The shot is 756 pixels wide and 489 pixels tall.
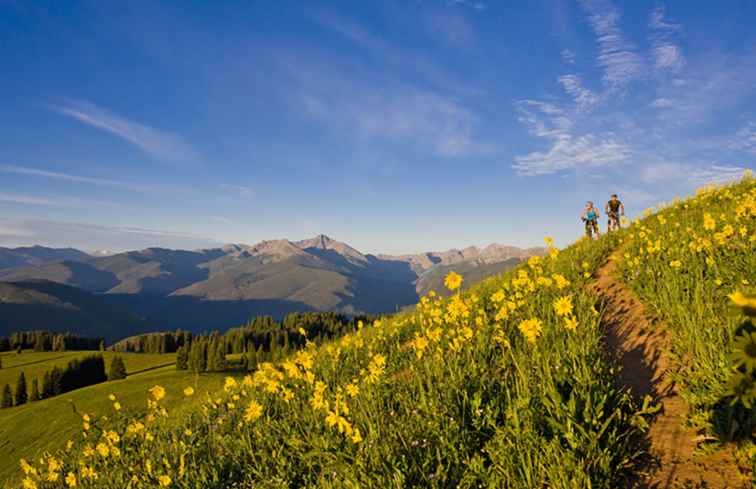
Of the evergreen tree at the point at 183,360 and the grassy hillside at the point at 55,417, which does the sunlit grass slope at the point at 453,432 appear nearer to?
the grassy hillside at the point at 55,417

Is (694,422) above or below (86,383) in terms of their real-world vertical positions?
above

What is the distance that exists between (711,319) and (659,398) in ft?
4.62

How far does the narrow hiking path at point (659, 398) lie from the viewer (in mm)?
3637

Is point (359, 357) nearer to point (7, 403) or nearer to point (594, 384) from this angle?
point (594, 384)

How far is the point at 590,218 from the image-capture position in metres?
20.9

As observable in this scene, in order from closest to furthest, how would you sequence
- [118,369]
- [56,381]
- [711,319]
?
[711,319], [56,381], [118,369]

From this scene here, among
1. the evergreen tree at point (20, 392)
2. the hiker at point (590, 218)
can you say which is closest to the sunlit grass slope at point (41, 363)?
the evergreen tree at point (20, 392)

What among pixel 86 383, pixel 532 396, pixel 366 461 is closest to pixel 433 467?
pixel 366 461

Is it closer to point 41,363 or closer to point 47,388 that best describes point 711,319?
point 47,388

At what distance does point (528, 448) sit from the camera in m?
3.97

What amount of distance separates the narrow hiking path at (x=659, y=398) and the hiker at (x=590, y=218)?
13485 mm

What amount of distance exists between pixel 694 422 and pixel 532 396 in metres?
1.73

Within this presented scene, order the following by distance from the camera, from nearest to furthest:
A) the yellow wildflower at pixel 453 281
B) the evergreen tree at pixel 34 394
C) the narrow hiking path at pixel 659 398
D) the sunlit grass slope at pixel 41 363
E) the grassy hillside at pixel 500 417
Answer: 1. the narrow hiking path at pixel 659 398
2. the grassy hillside at pixel 500 417
3. the yellow wildflower at pixel 453 281
4. the evergreen tree at pixel 34 394
5. the sunlit grass slope at pixel 41 363

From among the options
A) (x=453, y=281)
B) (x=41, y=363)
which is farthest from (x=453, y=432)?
(x=41, y=363)
